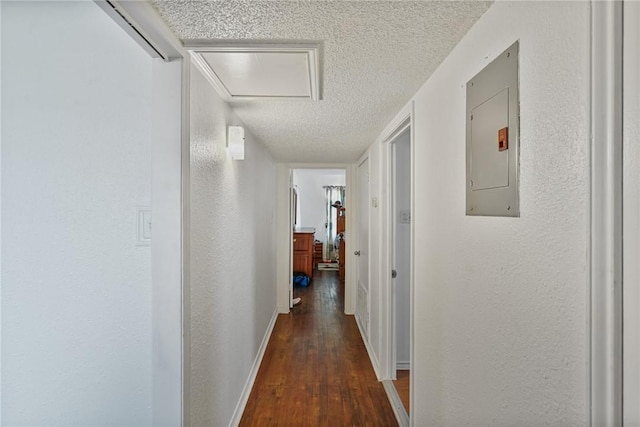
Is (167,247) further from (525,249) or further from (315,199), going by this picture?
(315,199)

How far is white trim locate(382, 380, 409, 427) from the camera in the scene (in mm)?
2000

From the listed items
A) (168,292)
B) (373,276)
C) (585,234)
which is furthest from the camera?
(373,276)

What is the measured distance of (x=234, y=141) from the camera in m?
1.83

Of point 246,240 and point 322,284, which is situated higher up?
point 246,240

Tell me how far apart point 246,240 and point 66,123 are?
4.39 feet

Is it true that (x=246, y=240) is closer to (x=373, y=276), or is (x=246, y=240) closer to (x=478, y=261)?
(x=373, y=276)

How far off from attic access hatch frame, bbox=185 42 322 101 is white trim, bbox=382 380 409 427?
2.01 metres

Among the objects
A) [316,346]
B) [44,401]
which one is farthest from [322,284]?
[44,401]

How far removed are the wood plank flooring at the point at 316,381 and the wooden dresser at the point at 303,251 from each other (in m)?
2.04

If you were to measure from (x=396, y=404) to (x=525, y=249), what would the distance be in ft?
6.05

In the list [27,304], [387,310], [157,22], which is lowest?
[387,310]

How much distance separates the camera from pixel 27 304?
1230 mm

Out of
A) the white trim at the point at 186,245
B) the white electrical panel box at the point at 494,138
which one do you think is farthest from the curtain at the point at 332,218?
the white electrical panel box at the point at 494,138

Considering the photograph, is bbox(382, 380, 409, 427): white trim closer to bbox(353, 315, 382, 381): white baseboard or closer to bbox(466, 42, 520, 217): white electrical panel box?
bbox(353, 315, 382, 381): white baseboard
